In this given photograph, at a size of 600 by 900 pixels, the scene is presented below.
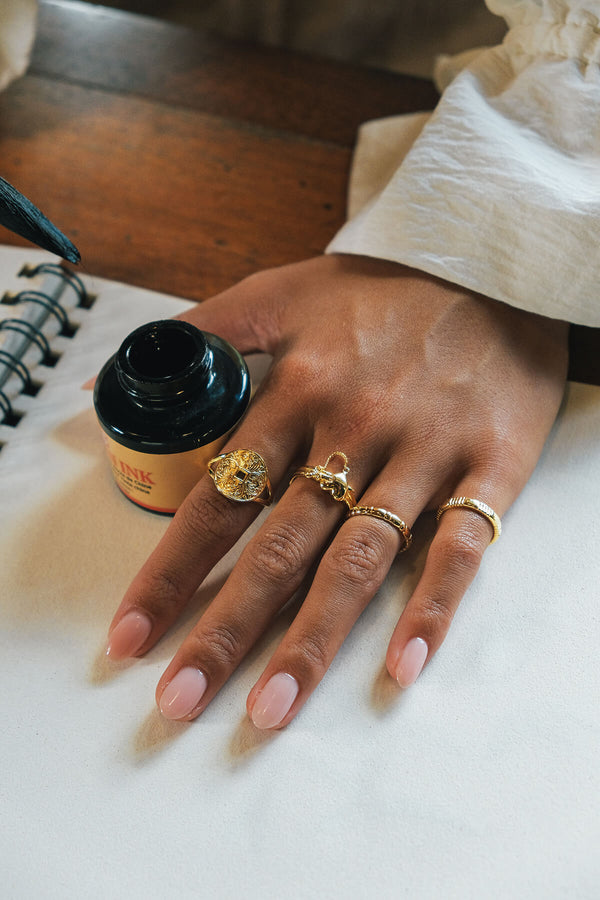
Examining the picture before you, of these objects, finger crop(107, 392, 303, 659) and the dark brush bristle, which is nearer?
the dark brush bristle

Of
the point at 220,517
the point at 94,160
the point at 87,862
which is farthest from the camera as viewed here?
the point at 94,160

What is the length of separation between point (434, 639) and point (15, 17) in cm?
92

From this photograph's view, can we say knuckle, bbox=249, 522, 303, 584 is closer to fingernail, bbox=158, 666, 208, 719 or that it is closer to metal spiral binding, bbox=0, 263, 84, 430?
fingernail, bbox=158, 666, 208, 719

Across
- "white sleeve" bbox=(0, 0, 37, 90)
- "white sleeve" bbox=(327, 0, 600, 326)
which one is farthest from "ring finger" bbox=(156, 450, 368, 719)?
"white sleeve" bbox=(0, 0, 37, 90)

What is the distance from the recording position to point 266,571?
23.1 inches

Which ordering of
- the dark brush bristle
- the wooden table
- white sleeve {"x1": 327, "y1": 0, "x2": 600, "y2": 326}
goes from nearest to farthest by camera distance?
1. the dark brush bristle
2. white sleeve {"x1": 327, "y1": 0, "x2": 600, "y2": 326}
3. the wooden table

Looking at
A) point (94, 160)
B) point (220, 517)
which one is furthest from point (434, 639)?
point (94, 160)

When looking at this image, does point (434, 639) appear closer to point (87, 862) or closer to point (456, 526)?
point (456, 526)

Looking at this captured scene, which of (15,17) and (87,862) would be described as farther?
(15,17)

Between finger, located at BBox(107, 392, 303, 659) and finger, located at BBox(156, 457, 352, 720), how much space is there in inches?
1.0

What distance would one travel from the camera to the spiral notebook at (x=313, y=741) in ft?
1.61

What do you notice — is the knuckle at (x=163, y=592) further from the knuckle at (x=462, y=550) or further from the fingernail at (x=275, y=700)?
the knuckle at (x=462, y=550)

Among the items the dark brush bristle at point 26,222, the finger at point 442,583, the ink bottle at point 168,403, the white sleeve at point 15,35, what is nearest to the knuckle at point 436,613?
the finger at point 442,583

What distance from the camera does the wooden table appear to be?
839 mm
